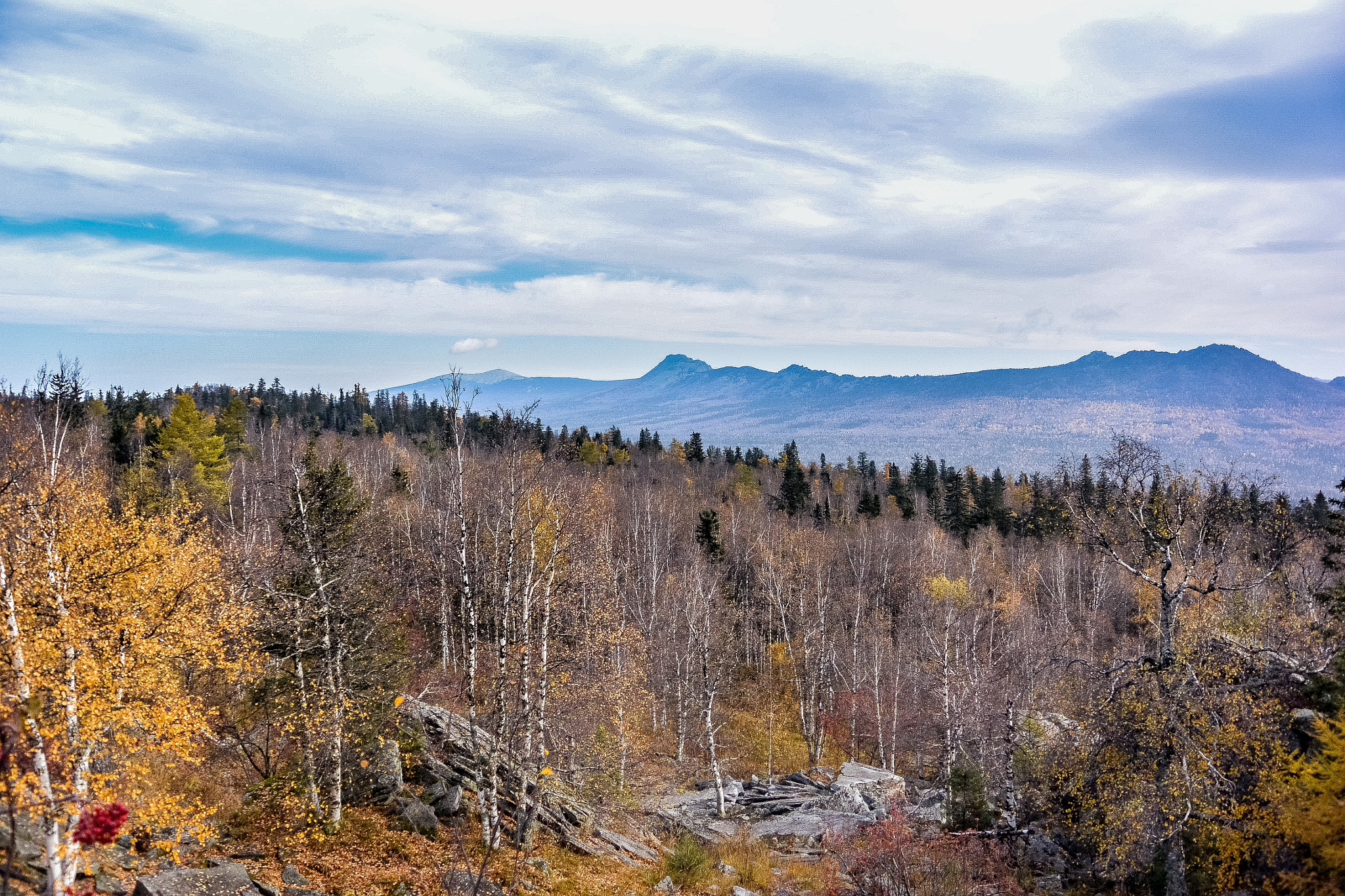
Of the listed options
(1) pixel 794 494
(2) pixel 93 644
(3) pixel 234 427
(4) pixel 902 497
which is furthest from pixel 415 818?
(4) pixel 902 497

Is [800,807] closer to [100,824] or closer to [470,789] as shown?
[470,789]

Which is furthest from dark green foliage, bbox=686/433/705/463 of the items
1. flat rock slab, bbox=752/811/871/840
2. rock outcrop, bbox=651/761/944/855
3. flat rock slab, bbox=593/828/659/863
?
flat rock slab, bbox=593/828/659/863

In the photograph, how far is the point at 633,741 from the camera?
137 feet

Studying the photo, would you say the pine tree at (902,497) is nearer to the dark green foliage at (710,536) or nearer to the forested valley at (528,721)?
the dark green foliage at (710,536)

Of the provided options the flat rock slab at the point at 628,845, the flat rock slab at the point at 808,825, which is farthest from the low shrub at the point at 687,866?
the flat rock slab at the point at 808,825

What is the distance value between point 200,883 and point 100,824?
9.45 metres

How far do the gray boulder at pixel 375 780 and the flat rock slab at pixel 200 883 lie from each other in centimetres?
Result: 749

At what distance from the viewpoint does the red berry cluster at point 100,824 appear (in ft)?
20.5

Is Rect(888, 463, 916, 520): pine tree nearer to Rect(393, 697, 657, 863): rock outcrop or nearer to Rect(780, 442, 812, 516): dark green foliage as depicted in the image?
Rect(780, 442, 812, 516): dark green foliage

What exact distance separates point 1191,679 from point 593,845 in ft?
62.2

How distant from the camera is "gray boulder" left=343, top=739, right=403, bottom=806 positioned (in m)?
22.3

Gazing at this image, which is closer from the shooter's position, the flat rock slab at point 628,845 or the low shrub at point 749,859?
the low shrub at point 749,859

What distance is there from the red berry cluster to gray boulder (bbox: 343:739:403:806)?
16.6m

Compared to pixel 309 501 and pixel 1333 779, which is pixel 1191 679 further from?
pixel 309 501
